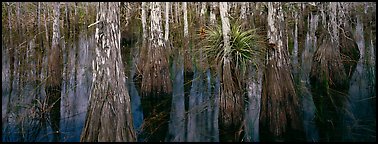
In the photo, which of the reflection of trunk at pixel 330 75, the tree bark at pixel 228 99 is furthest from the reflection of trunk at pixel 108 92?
the reflection of trunk at pixel 330 75

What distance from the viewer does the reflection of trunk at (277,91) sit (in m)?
6.05

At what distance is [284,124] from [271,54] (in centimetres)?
115

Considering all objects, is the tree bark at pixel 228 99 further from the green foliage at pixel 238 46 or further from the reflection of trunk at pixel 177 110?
the reflection of trunk at pixel 177 110

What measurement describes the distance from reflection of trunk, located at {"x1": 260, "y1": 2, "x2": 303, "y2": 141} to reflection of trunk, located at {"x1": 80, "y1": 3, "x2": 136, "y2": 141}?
2.35 m

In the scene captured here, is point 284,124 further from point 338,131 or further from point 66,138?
point 66,138

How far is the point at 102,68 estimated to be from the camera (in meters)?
4.94

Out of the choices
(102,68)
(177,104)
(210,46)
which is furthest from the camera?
(177,104)

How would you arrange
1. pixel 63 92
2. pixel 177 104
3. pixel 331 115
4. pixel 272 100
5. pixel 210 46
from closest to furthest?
1. pixel 272 100
2. pixel 210 46
3. pixel 331 115
4. pixel 177 104
5. pixel 63 92

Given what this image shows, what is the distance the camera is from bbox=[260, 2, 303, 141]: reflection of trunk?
238 inches

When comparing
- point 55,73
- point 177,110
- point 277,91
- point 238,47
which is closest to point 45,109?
point 55,73

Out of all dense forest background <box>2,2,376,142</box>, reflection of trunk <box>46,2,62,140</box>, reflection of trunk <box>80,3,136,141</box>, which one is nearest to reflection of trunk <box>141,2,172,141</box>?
dense forest background <box>2,2,376,142</box>

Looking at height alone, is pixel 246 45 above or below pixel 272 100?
above

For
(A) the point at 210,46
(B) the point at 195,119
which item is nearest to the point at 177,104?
(B) the point at 195,119

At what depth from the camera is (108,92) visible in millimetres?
4875
